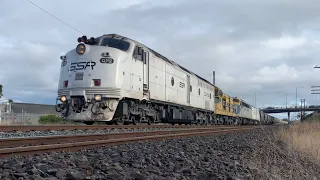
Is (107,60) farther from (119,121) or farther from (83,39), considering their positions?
(119,121)

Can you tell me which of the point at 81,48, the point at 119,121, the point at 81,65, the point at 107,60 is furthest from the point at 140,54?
the point at 119,121

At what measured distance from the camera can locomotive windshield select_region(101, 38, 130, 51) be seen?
14898 millimetres

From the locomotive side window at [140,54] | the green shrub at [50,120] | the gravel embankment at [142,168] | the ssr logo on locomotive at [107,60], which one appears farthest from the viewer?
the green shrub at [50,120]

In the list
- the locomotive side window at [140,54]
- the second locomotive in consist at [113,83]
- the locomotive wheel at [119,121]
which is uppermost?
the locomotive side window at [140,54]

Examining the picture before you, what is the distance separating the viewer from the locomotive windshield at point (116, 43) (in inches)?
587

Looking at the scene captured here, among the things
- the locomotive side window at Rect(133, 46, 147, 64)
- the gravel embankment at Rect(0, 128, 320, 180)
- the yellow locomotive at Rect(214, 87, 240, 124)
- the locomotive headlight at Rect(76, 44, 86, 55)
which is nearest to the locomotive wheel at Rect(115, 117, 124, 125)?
the locomotive side window at Rect(133, 46, 147, 64)

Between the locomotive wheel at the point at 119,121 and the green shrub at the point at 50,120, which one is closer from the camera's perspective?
the locomotive wheel at the point at 119,121

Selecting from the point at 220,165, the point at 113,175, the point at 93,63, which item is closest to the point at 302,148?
the point at 220,165

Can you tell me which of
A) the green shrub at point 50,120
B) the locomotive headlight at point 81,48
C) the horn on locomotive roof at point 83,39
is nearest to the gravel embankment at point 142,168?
the locomotive headlight at point 81,48

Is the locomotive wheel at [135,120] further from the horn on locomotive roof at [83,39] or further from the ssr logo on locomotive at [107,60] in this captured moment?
the horn on locomotive roof at [83,39]

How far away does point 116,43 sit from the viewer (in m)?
15.1

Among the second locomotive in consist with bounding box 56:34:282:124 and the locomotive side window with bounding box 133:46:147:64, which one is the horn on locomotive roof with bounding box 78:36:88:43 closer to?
the second locomotive in consist with bounding box 56:34:282:124

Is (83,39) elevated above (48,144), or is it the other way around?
(83,39)

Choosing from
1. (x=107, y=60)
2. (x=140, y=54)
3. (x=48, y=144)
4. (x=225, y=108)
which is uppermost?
(x=140, y=54)
